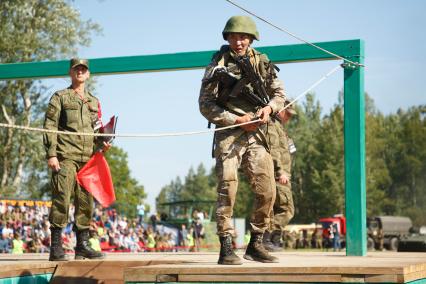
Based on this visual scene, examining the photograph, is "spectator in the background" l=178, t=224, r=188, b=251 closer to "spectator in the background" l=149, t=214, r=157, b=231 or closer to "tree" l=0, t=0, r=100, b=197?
"spectator in the background" l=149, t=214, r=157, b=231

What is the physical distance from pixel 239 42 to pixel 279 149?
3.47 meters

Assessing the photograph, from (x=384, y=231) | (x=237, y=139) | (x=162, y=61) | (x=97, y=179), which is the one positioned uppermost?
(x=162, y=61)

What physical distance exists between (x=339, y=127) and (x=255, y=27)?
67.3 meters

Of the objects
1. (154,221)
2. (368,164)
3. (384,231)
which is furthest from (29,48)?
(368,164)

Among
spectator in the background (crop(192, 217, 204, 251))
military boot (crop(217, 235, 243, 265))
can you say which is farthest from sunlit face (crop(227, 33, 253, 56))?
spectator in the background (crop(192, 217, 204, 251))

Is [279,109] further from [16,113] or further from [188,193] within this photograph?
[188,193]

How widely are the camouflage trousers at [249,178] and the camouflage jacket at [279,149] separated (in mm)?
2892

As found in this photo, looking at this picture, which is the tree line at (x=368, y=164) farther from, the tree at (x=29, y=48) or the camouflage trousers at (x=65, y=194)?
the camouflage trousers at (x=65, y=194)

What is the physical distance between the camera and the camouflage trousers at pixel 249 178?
689cm

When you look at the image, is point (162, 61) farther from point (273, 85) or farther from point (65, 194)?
point (273, 85)

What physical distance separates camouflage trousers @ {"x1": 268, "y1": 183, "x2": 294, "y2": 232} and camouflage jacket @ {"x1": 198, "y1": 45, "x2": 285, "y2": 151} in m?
3.14

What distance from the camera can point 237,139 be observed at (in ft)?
23.1

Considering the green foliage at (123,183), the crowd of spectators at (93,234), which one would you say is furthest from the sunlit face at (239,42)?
the green foliage at (123,183)

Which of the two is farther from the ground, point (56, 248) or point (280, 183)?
point (280, 183)
